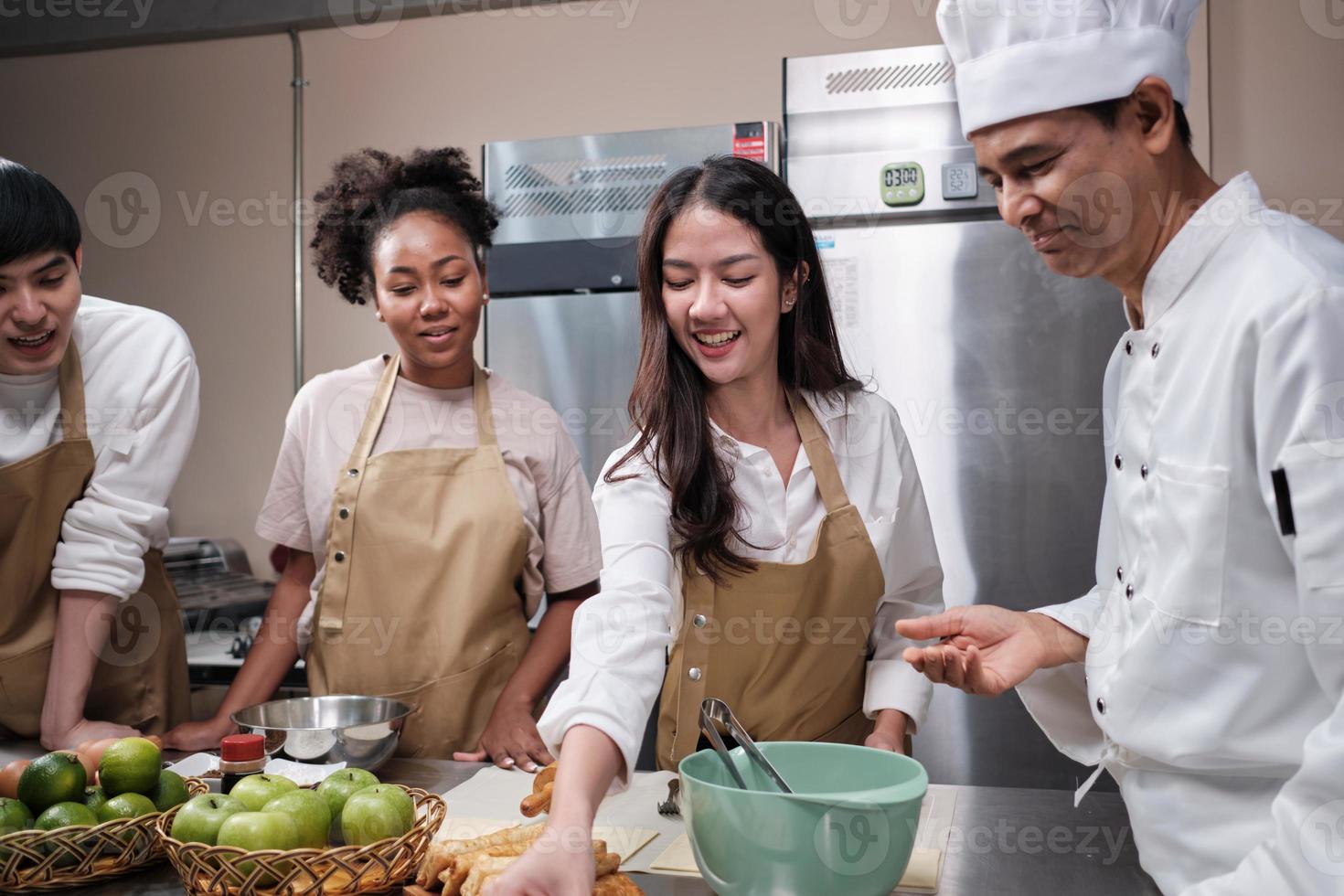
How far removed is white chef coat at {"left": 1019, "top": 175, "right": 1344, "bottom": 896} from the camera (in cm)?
84

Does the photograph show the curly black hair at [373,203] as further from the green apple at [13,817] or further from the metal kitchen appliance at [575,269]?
the green apple at [13,817]

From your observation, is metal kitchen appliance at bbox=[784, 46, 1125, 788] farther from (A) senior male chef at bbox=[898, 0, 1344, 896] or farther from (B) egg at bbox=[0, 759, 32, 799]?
(B) egg at bbox=[0, 759, 32, 799]

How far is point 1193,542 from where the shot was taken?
952mm

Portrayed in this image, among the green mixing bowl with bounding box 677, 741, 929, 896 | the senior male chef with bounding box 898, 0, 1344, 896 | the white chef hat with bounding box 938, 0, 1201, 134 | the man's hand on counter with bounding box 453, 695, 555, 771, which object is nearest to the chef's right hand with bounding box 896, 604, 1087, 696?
the senior male chef with bounding box 898, 0, 1344, 896

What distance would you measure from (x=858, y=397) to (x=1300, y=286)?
2.39 ft

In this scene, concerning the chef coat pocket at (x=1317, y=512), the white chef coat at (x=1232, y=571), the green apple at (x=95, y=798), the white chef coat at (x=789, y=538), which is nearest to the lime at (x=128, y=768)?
the green apple at (x=95, y=798)

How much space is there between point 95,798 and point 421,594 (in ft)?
2.40

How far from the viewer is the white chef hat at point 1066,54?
102cm

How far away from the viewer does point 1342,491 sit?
33.0 inches

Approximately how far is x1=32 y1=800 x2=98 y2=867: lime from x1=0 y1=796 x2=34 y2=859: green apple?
12 mm

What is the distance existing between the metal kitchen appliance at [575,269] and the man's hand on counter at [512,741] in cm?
99

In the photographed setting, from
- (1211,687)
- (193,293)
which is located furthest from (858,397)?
(193,293)

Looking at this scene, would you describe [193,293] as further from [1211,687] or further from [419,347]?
[1211,687]

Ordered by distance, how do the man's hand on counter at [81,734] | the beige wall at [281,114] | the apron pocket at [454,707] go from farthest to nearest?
the beige wall at [281,114], the apron pocket at [454,707], the man's hand on counter at [81,734]
